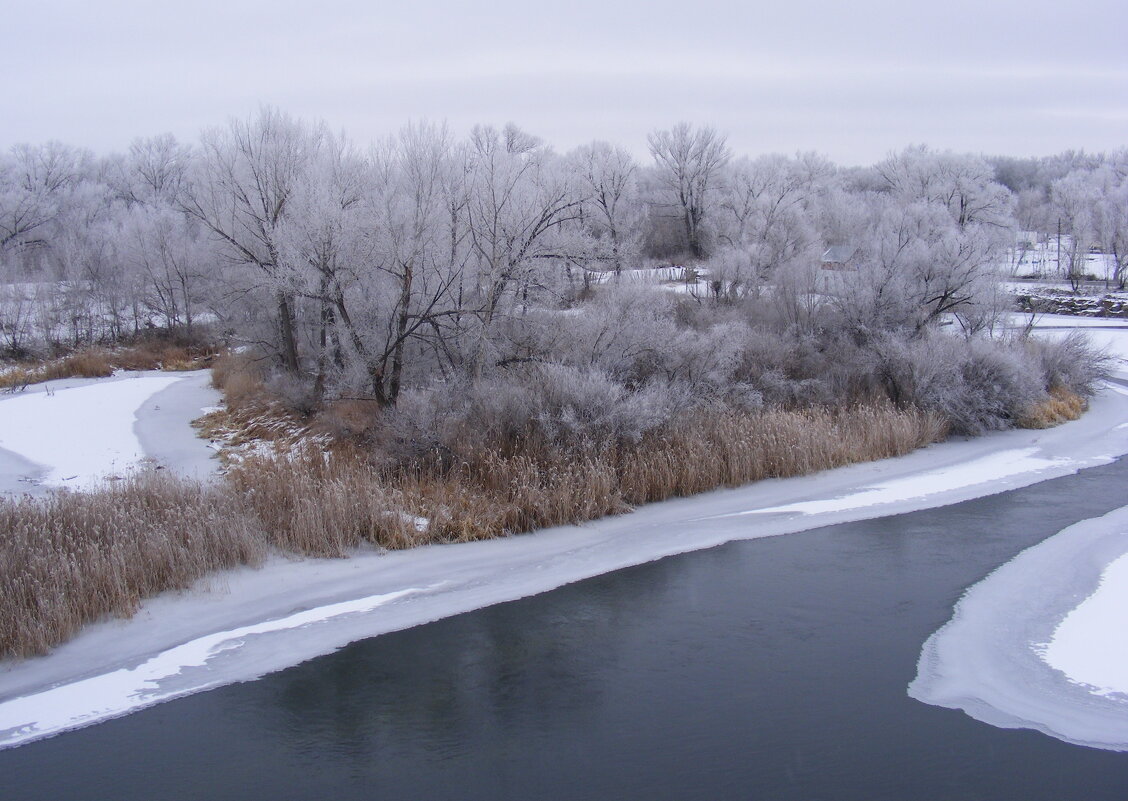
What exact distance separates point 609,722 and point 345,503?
210 inches

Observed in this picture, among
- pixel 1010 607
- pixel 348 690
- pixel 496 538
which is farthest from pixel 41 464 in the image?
pixel 1010 607

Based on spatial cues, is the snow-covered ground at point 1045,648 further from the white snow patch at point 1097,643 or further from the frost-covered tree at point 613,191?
the frost-covered tree at point 613,191

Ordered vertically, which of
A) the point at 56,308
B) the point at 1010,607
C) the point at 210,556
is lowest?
the point at 1010,607

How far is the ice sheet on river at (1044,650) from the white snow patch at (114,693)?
21.9 ft

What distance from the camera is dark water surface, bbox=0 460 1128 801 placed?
21.0 feet

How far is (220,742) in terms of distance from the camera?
277 inches

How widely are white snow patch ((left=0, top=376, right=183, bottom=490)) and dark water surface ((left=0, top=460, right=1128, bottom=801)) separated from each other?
7.26 meters

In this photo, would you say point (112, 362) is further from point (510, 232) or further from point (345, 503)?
point (345, 503)

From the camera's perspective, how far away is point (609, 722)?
7.25 m

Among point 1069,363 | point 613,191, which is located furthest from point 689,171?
point 1069,363

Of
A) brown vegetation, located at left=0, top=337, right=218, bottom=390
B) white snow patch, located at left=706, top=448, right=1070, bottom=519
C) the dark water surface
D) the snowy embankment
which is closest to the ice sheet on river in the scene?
the dark water surface

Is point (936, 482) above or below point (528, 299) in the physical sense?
below

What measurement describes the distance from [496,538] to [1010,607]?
6.38 meters

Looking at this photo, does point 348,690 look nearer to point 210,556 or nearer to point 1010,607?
point 210,556
